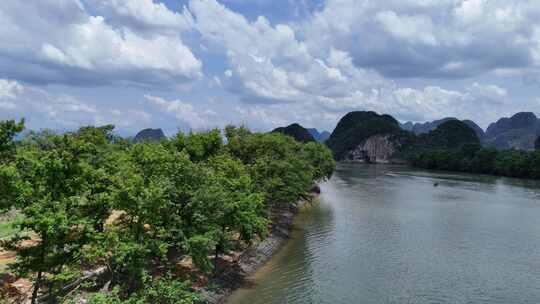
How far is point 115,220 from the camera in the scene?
94.8 feet

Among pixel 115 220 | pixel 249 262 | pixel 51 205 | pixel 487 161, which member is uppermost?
pixel 487 161

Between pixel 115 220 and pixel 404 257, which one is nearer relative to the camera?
pixel 115 220

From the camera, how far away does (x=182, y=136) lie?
5547cm

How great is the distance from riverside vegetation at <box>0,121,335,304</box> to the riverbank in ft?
4.62

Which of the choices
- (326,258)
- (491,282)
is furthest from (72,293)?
(491,282)

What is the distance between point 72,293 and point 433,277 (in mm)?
26471

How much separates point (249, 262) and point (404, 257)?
14.6m

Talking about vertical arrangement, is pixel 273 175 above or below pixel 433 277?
above

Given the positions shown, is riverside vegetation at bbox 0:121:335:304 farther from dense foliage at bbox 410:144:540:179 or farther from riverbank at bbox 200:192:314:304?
dense foliage at bbox 410:144:540:179

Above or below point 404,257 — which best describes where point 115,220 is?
above

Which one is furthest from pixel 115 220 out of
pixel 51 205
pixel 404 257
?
pixel 404 257

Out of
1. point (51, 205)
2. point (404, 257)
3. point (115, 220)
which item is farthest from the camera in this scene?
point (404, 257)

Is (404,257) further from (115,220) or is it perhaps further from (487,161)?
(487,161)

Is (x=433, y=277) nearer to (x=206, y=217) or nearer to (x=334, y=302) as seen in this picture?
(x=334, y=302)
